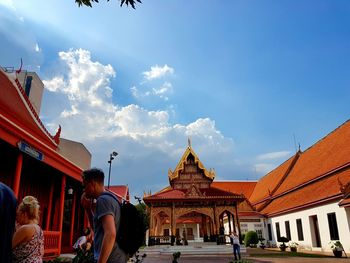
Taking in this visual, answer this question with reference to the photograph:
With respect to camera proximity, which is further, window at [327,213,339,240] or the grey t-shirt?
window at [327,213,339,240]

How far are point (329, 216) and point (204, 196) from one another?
7.95m

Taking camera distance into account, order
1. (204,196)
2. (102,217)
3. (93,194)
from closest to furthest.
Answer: (102,217) < (93,194) < (204,196)

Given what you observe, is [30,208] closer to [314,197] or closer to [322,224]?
[322,224]

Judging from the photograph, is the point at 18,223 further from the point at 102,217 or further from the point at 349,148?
the point at 349,148

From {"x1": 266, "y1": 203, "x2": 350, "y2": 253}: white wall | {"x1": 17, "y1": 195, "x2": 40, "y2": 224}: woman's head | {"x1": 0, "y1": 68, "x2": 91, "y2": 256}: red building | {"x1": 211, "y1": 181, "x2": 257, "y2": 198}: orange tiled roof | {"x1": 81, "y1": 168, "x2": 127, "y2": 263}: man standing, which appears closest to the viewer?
{"x1": 81, "y1": 168, "x2": 127, "y2": 263}: man standing

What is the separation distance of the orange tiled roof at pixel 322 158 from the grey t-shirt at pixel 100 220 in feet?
61.7

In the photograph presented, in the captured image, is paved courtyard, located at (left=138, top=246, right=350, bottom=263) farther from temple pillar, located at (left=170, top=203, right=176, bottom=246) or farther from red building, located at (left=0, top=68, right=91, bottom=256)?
red building, located at (left=0, top=68, right=91, bottom=256)

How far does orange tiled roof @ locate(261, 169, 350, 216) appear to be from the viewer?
17042mm

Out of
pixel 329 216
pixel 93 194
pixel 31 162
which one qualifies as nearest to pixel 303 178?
pixel 329 216

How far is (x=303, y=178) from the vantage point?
2312 cm

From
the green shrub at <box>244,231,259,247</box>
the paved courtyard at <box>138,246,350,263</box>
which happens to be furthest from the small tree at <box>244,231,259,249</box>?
the paved courtyard at <box>138,246,350,263</box>

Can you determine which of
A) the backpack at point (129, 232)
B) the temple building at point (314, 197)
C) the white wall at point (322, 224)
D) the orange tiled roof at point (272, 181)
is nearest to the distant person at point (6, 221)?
the backpack at point (129, 232)

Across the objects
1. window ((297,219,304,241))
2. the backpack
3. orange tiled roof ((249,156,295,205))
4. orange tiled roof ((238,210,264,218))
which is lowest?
window ((297,219,304,241))

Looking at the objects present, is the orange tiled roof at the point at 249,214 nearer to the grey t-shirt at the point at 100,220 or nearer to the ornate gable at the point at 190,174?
the ornate gable at the point at 190,174
